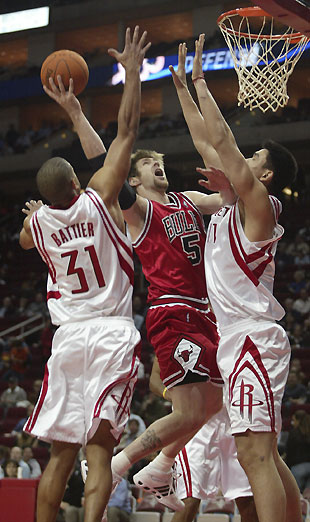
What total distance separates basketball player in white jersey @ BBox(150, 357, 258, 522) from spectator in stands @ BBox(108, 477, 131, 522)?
390 centimetres

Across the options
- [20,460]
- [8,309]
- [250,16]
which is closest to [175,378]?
[250,16]

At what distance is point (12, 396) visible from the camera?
14609mm

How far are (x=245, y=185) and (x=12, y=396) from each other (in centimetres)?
1076

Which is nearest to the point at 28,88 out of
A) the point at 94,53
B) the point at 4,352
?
the point at 94,53

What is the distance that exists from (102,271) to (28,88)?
23.2 metres

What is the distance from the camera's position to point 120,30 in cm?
2778

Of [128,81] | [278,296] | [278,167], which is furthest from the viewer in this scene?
[278,296]

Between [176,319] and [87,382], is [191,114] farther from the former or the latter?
[87,382]

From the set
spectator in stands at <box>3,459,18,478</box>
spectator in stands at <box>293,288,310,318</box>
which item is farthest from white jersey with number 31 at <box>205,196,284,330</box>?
spectator in stands at <box>293,288,310,318</box>

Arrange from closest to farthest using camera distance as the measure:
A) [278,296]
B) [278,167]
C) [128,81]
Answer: [128,81] → [278,167] → [278,296]

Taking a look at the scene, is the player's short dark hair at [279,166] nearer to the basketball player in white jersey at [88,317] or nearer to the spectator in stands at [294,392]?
the basketball player in white jersey at [88,317]

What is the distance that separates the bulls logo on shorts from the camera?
525 cm

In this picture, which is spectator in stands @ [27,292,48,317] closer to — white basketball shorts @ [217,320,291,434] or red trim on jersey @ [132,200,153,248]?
red trim on jersey @ [132,200,153,248]

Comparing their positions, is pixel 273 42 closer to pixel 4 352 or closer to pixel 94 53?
pixel 4 352
